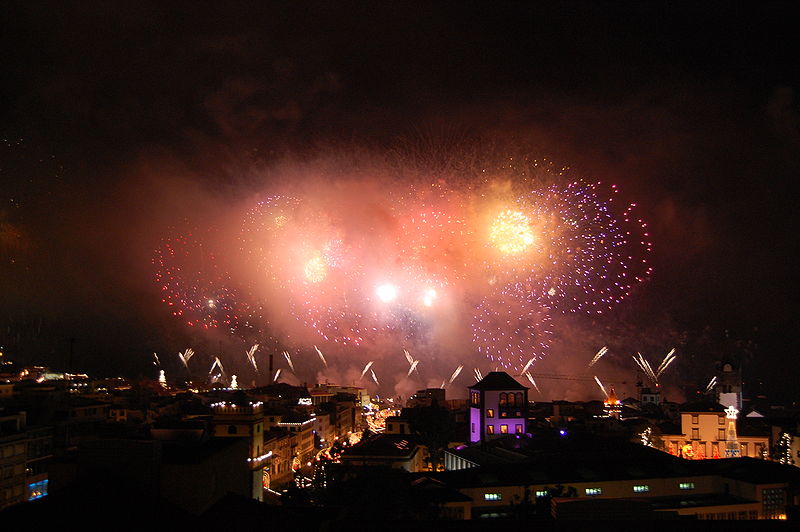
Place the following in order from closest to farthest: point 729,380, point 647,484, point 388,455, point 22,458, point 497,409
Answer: point 647,484, point 22,458, point 388,455, point 497,409, point 729,380

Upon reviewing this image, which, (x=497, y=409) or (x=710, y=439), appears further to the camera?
(x=497, y=409)

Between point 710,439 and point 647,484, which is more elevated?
point 647,484

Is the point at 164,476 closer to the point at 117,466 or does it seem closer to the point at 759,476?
the point at 117,466

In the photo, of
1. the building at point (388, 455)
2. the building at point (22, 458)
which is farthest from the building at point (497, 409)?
the building at point (22, 458)

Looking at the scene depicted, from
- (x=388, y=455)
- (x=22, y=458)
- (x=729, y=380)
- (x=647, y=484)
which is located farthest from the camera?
(x=729, y=380)

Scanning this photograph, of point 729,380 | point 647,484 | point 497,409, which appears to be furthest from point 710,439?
point 647,484

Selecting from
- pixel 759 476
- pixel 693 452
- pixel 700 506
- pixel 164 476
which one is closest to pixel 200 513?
pixel 164 476

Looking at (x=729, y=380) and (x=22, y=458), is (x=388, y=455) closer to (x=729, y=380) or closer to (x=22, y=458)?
(x=22, y=458)

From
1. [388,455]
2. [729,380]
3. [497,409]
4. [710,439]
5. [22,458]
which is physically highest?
[729,380]

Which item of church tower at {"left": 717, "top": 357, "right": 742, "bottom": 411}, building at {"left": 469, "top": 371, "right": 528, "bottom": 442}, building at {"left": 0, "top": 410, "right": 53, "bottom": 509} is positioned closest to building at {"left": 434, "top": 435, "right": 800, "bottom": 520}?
building at {"left": 469, "top": 371, "right": 528, "bottom": 442}
